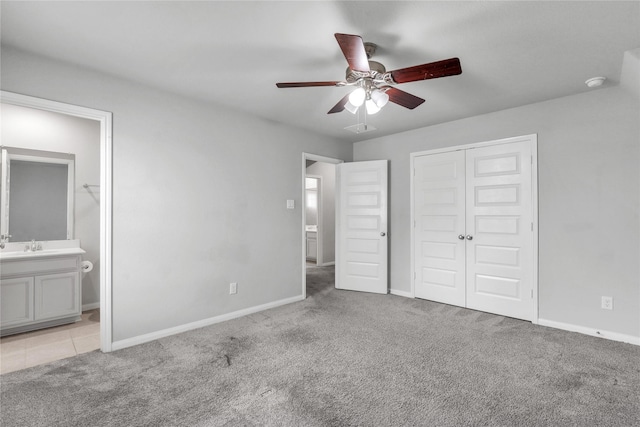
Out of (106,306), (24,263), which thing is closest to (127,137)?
(106,306)

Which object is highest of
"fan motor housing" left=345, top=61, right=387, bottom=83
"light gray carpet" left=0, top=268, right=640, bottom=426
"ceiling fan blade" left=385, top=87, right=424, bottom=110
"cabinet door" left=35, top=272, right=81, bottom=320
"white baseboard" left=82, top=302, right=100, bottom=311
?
"fan motor housing" left=345, top=61, right=387, bottom=83

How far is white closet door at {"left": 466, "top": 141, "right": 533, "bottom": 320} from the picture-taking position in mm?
3451

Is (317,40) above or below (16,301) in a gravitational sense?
above

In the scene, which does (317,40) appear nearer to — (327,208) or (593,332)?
(593,332)

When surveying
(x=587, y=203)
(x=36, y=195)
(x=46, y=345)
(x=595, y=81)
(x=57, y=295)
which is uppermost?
(x=595, y=81)

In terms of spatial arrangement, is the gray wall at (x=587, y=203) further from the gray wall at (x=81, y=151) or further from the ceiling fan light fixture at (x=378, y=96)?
the gray wall at (x=81, y=151)

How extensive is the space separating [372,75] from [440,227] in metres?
2.58

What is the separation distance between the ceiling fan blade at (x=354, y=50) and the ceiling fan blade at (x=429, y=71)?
25 centimetres

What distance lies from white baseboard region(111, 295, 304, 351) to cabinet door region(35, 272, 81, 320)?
1.17m

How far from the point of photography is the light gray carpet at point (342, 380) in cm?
185

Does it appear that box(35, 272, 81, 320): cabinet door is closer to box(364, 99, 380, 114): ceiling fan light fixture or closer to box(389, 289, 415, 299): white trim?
box(364, 99, 380, 114): ceiling fan light fixture

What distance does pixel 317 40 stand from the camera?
2.14 meters

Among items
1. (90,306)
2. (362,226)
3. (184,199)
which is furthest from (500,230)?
(90,306)

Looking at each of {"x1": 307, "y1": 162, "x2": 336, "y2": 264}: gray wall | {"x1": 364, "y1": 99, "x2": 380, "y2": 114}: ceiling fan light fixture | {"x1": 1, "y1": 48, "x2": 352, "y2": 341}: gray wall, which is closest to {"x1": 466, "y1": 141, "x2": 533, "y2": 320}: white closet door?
{"x1": 364, "y1": 99, "x2": 380, "y2": 114}: ceiling fan light fixture
